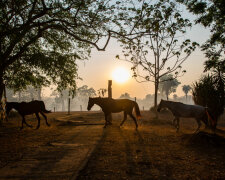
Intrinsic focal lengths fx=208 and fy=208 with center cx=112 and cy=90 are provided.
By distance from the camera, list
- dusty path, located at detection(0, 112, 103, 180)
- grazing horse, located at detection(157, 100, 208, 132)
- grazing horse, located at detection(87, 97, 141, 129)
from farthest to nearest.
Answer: grazing horse, located at detection(87, 97, 141, 129)
grazing horse, located at detection(157, 100, 208, 132)
dusty path, located at detection(0, 112, 103, 180)

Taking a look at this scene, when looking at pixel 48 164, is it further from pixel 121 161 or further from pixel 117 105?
pixel 117 105

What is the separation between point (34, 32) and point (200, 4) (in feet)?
37.8

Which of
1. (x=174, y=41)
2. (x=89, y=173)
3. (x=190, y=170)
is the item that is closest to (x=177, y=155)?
(x=190, y=170)

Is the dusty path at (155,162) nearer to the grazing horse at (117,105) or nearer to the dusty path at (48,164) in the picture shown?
the dusty path at (48,164)

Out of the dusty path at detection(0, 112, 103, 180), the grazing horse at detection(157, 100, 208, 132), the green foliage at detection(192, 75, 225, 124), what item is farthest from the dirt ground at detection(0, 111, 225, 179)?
the green foliage at detection(192, 75, 225, 124)

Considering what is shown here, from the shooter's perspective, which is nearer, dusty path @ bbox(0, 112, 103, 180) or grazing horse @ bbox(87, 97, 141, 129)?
dusty path @ bbox(0, 112, 103, 180)

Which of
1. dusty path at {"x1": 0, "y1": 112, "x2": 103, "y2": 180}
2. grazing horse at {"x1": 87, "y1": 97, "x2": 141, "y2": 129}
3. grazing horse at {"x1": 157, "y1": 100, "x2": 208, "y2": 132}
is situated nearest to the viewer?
dusty path at {"x1": 0, "y1": 112, "x2": 103, "y2": 180}

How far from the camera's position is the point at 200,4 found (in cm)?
1418

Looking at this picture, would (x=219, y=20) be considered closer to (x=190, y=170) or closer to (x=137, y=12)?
(x=137, y=12)

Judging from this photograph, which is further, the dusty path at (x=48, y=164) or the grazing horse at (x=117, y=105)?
the grazing horse at (x=117, y=105)

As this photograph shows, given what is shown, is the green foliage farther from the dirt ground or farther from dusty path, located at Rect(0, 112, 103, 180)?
dusty path, located at Rect(0, 112, 103, 180)

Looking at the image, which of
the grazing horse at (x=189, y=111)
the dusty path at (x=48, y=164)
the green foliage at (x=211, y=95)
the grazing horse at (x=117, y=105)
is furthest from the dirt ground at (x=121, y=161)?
the green foliage at (x=211, y=95)

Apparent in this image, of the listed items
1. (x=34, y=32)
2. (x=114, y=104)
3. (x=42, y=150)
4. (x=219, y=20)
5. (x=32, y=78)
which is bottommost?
(x=42, y=150)

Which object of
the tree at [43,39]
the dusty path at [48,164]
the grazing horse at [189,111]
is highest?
the tree at [43,39]
